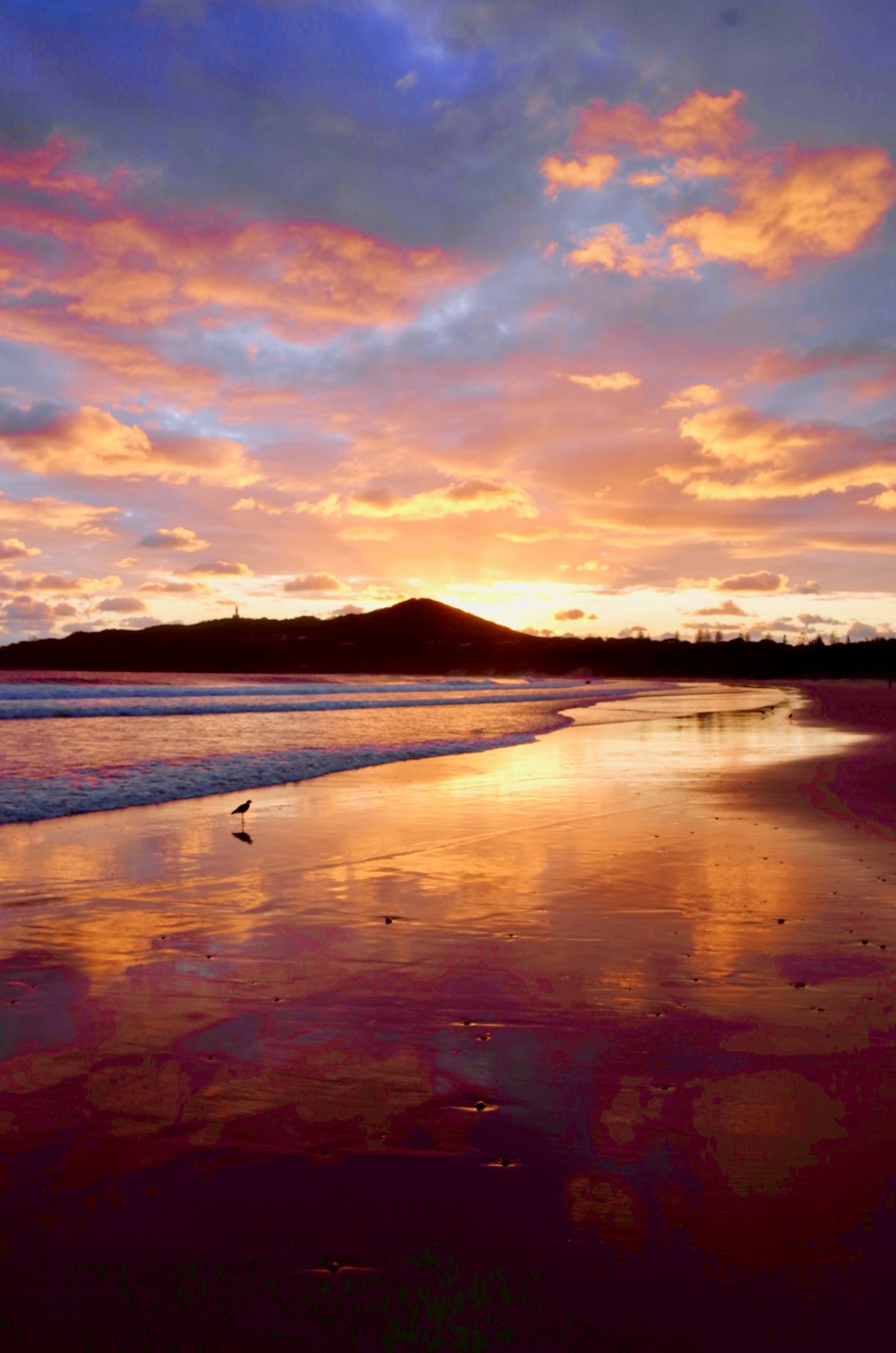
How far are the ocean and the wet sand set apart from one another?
6173 mm

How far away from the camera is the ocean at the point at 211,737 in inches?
586

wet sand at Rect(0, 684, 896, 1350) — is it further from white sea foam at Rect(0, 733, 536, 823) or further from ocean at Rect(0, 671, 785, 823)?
ocean at Rect(0, 671, 785, 823)

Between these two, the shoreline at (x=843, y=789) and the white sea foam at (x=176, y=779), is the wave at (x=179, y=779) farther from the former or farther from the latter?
the shoreline at (x=843, y=789)

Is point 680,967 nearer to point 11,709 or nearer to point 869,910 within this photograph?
point 869,910

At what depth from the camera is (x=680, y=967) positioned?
19.1ft

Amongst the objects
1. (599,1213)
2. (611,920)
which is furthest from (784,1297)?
(611,920)

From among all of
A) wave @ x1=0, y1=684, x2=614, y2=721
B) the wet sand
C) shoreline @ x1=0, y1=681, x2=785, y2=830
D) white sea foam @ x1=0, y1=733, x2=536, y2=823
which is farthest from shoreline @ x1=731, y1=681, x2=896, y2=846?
wave @ x1=0, y1=684, x2=614, y2=721

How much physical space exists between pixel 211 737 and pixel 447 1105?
23252 millimetres

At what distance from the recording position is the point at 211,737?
85.1 ft

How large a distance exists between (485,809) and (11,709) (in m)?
33.1

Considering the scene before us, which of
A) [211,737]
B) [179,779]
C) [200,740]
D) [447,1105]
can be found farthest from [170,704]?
[447,1105]

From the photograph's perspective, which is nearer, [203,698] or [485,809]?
[485,809]

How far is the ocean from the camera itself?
14875 millimetres

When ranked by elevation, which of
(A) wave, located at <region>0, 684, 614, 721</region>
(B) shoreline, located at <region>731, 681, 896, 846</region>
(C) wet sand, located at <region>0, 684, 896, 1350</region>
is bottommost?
(B) shoreline, located at <region>731, 681, 896, 846</region>
